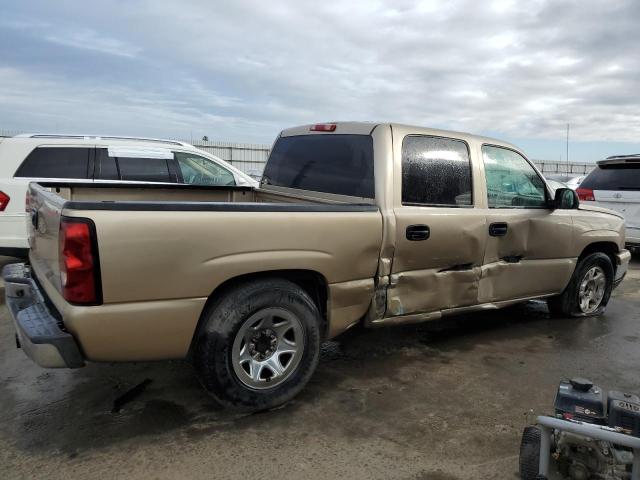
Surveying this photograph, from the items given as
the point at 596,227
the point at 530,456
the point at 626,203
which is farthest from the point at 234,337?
the point at 626,203

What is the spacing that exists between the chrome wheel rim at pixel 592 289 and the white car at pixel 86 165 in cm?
392

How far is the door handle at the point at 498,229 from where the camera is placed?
13.5ft

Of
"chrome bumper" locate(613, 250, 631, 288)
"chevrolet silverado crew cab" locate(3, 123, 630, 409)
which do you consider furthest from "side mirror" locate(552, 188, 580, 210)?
"chrome bumper" locate(613, 250, 631, 288)

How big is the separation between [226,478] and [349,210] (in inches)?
67.6

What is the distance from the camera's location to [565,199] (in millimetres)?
4664

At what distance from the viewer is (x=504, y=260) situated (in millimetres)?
4328

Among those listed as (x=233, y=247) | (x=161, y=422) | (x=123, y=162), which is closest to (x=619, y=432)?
(x=233, y=247)

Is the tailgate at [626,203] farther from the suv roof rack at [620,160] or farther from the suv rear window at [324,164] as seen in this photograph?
the suv rear window at [324,164]

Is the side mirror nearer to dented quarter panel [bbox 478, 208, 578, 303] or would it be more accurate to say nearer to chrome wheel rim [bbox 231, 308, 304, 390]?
dented quarter panel [bbox 478, 208, 578, 303]

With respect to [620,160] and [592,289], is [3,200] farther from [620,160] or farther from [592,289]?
[620,160]

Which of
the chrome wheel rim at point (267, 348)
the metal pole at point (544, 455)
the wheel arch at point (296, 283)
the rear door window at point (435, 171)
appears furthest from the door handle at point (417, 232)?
the metal pole at point (544, 455)

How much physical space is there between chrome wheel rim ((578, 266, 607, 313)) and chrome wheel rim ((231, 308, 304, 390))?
349 cm

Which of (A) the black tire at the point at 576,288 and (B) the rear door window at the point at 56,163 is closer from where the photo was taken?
(A) the black tire at the point at 576,288

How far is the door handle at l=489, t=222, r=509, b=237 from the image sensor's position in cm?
413
